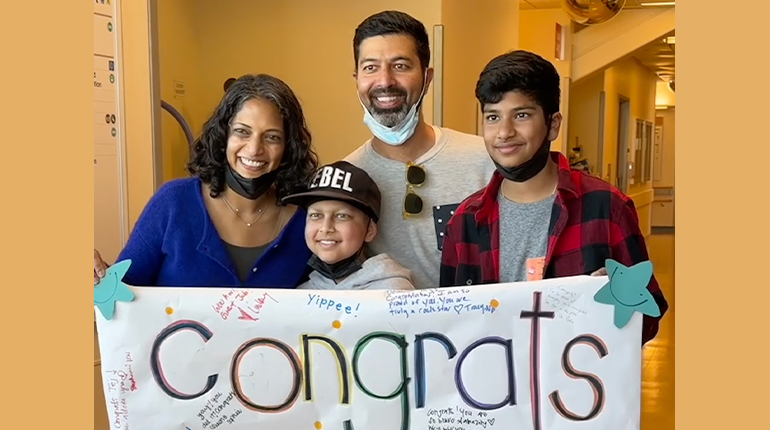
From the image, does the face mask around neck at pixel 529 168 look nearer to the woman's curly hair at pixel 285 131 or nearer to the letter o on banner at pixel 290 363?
the woman's curly hair at pixel 285 131

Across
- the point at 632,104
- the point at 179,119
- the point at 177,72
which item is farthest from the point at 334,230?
the point at 632,104

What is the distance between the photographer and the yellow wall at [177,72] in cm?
404

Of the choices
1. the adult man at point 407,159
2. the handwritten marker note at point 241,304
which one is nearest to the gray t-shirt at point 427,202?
the adult man at point 407,159

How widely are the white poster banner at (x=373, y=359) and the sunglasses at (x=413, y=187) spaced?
1.35 feet

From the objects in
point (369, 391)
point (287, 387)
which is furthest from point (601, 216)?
point (287, 387)

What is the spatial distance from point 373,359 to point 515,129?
65 cm

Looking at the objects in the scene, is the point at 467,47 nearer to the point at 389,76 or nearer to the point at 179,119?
the point at 179,119

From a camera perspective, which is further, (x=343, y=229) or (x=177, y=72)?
(x=177, y=72)

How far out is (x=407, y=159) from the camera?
7.24ft

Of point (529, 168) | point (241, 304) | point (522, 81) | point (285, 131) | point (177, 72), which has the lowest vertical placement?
point (241, 304)

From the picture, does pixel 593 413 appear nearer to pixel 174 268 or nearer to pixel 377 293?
pixel 377 293

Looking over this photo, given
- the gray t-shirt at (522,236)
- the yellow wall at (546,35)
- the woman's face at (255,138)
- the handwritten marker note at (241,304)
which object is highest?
the yellow wall at (546,35)

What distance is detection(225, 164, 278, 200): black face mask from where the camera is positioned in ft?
6.72

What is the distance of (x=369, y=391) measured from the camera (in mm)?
1771
